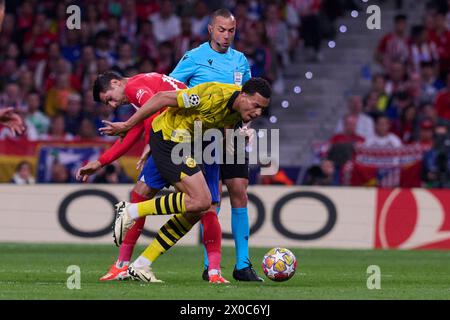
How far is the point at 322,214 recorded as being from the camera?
16.0 meters

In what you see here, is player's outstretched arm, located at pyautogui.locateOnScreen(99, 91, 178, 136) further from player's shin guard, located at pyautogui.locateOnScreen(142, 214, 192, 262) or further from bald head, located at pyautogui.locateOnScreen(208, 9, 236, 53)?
bald head, located at pyautogui.locateOnScreen(208, 9, 236, 53)

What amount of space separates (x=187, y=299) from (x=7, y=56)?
13.6m

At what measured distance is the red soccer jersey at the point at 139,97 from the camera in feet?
33.4

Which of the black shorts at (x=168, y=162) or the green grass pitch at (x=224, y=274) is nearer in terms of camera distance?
the green grass pitch at (x=224, y=274)

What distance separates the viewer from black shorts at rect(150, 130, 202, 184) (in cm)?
969

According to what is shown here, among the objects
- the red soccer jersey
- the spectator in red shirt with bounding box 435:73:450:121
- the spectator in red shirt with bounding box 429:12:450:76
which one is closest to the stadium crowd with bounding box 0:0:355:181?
the spectator in red shirt with bounding box 429:12:450:76

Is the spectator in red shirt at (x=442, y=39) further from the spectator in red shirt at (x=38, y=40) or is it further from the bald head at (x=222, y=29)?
the bald head at (x=222, y=29)

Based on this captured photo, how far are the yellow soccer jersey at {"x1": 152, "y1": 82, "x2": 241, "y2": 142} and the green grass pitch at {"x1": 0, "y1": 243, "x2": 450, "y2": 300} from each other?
50.0 inches

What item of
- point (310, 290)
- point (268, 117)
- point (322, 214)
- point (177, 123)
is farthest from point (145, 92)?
point (268, 117)

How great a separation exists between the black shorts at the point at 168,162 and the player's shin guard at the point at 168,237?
14.8 inches

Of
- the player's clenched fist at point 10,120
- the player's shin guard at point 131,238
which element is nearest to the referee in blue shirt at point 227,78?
the player's shin guard at point 131,238

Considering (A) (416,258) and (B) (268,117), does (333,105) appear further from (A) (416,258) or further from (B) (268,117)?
(A) (416,258)

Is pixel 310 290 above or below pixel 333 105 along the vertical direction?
below

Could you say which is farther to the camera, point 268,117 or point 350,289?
point 268,117
